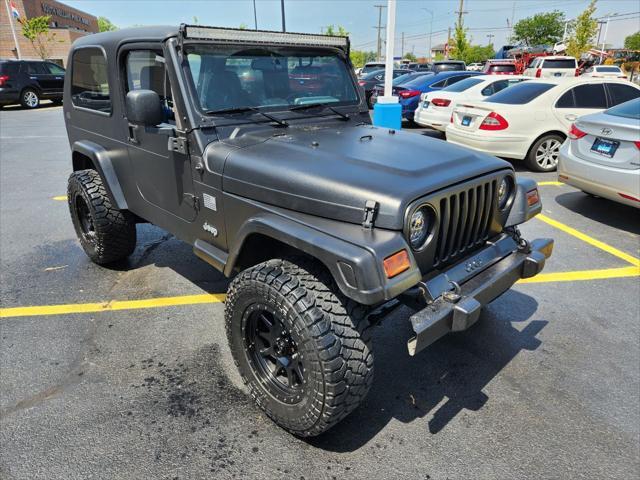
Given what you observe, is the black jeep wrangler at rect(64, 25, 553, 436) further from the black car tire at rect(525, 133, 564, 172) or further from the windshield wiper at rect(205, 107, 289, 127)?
the black car tire at rect(525, 133, 564, 172)

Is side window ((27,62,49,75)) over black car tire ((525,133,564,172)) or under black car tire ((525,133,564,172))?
Result: over

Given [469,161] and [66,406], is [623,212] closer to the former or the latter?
[469,161]

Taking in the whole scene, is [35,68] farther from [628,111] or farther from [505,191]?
[505,191]

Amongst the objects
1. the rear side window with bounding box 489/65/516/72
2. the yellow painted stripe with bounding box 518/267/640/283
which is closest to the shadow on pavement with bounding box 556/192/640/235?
the yellow painted stripe with bounding box 518/267/640/283

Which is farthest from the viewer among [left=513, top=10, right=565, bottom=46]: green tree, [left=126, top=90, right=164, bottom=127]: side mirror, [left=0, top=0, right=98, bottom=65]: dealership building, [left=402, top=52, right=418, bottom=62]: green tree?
Result: [left=402, top=52, right=418, bottom=62]: green tree

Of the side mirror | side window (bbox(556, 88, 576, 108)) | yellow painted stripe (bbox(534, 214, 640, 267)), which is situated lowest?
yellow painted stripe (bbox(534, 214, 640, 267))

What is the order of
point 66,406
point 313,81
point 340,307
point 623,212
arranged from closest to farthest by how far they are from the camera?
point 340,307 → point 66,406 → point 313,81 → point 623,212

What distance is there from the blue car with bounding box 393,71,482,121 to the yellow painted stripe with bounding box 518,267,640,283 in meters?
9.11

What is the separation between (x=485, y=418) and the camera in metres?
2.68

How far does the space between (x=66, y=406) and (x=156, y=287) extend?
1.53 m

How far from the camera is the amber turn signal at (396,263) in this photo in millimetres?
2057

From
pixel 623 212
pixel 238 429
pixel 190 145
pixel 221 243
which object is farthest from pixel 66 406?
pixel 623 212

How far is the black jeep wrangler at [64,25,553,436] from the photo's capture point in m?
2.19

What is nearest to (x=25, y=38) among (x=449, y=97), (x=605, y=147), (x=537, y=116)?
(x=449, y=97)
